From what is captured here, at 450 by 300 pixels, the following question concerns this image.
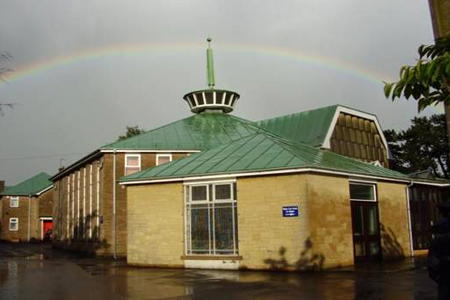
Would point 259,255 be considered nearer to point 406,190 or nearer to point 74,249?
point 406,190

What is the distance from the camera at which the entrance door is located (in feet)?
62.9

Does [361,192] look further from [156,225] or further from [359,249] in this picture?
[156,225]

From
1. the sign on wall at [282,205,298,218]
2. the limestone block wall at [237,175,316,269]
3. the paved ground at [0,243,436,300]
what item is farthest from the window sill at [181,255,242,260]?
the sign on wall at [282,205,298,218]

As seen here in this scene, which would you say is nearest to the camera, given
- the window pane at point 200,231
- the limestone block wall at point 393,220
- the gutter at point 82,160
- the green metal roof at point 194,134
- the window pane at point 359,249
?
the window pane at point 200,231

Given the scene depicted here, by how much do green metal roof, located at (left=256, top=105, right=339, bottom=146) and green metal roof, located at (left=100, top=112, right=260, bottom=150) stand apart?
271 cm

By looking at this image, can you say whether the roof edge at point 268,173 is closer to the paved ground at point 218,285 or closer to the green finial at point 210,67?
the paved ground at point 218,285

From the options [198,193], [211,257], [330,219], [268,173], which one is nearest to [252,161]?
[268,173]

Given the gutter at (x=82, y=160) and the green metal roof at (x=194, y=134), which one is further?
the green metal roof at (x=194, y=134)

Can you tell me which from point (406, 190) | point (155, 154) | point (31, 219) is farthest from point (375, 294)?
point (31, 219)

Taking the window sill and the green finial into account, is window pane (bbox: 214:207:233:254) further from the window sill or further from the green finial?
the green finial

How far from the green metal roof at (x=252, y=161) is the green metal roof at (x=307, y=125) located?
10.2 metres

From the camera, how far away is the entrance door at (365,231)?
1917cm

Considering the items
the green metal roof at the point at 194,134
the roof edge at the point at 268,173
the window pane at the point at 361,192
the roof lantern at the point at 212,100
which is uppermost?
the roof lantern at the point at 212,100

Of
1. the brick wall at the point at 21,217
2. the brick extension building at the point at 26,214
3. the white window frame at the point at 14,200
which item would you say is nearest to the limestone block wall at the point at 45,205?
the brick extension building at the point at 26,214
